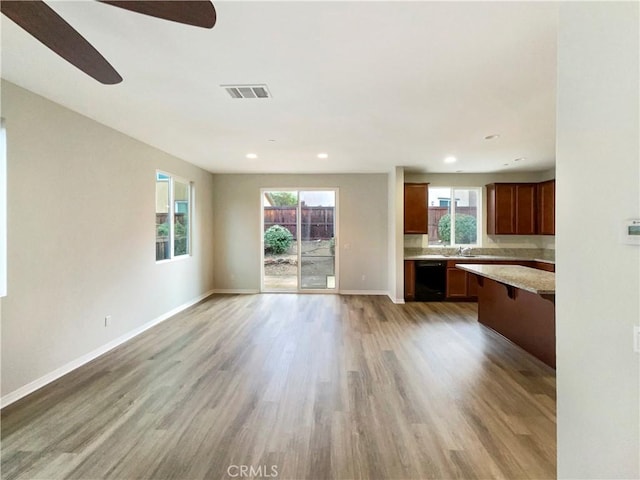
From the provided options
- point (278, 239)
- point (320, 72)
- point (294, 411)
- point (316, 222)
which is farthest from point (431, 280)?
point (320, 72)

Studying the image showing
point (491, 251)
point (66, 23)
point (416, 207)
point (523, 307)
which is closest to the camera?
point (66, 23)

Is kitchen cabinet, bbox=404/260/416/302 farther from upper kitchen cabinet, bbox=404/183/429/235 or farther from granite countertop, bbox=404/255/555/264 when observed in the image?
upper kitchen cabinet, bbox=404/183/429/235

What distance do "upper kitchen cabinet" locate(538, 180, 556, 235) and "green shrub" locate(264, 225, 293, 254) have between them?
5.14m

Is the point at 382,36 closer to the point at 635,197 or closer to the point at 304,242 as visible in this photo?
the point at 635,197

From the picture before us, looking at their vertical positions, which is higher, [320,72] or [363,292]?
[320,72]

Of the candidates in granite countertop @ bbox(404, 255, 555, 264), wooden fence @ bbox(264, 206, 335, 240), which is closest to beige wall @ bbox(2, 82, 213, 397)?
wooden fence @ bbox(264, 206, 335, 240)

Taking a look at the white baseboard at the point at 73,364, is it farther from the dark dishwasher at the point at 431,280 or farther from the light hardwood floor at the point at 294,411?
the dark dishwasher at the point at 431,280

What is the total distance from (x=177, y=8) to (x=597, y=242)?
1923 millimetres

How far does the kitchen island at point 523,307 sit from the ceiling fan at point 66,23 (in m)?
3.06

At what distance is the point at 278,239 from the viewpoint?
682 cm

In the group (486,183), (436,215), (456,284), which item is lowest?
(456,284)

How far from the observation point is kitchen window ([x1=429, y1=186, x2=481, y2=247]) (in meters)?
6.69

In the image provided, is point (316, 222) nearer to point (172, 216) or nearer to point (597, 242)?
point (172, 216)

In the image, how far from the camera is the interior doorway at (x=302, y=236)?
675cm
